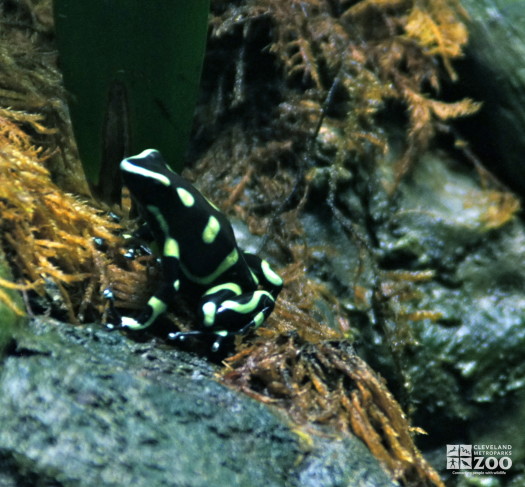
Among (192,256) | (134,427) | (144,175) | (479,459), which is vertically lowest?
(479,459)

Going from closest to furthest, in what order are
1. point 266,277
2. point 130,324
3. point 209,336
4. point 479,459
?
point 130,324 < point 209,336 < point 266,277 < point 479,459

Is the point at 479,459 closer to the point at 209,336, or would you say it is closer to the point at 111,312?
the point at 209,336

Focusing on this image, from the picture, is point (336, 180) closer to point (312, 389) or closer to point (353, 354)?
point (353, 354)

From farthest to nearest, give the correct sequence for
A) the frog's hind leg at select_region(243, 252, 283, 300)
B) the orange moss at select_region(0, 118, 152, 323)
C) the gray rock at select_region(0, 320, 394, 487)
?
1. the frog's hind leg at select_region(243, 252, 283, 300)
2. the orange moss at select_region(0, 118, 152, 323)
3. the gray rock at select_region(0, 320, 394, 487)

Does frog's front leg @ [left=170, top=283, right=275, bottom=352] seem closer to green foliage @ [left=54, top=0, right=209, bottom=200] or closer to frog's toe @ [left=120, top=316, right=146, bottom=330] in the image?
frog's toe @ [left=120, top=316, right=146, bottom=330]

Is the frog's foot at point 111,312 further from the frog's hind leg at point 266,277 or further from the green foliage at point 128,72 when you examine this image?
the frog's hind leg at point 266,277

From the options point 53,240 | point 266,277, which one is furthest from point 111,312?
point 266,277

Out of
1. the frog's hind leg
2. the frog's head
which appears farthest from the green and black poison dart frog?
the frog's hind leg
